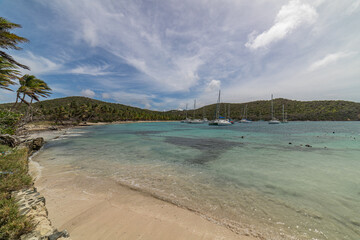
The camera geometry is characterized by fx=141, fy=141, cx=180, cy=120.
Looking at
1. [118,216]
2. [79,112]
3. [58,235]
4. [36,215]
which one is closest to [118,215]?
[118,216]

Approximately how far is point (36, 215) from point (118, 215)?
7.29 feet

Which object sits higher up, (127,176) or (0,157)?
(0,157)

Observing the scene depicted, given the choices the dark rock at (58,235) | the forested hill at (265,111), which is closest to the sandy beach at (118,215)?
the dark rock at (58,235)

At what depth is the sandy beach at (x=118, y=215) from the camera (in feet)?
12.8

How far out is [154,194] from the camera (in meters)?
6.21

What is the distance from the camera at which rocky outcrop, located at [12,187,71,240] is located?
3251 millimetres

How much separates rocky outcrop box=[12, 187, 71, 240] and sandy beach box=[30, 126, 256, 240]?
292 millimetres

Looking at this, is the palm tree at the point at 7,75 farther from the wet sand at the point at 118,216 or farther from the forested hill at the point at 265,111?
the forested hill at the point at 265,111

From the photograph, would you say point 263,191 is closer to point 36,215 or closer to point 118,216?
point 118,216

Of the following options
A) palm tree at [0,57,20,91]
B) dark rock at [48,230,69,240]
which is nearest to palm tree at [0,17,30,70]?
palm tree at [0,57,20,91]

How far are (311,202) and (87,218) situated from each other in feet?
27.3

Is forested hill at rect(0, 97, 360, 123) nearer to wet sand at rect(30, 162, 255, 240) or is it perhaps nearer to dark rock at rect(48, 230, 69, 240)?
wet sand at rect(30, 162, 255, 240)

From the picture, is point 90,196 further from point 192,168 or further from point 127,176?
point 192,168

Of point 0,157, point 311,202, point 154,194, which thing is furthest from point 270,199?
point 0,157
